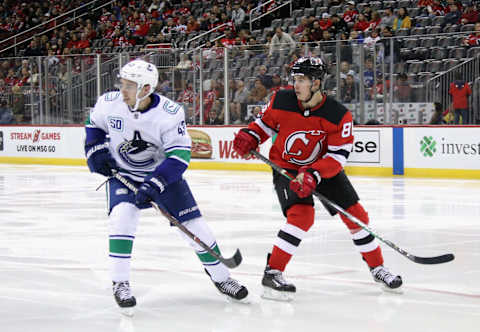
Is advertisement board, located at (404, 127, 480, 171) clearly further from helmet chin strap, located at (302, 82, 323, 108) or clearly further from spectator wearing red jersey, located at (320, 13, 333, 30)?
helmet chin strap, located at (302, 82, 323, 108)

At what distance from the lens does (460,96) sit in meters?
13.0

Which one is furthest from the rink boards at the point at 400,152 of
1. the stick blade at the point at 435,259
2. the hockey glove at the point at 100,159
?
the hockey glove at the point at 100,159

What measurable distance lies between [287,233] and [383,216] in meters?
4.01

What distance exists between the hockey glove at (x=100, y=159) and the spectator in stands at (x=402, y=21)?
11506mm

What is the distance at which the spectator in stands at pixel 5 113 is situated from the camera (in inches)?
721

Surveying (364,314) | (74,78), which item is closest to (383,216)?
(364,314)

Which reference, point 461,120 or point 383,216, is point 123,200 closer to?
point 383,216

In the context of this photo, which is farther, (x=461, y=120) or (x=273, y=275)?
(x=461, y=120)

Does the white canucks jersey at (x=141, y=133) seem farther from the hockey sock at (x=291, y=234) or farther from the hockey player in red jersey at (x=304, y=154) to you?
the hockey sock at (x=291, y=234)

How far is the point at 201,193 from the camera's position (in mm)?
11352

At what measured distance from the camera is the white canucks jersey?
4.49 metres

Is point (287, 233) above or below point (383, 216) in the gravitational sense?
above

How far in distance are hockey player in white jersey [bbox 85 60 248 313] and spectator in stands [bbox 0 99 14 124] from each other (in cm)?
1423

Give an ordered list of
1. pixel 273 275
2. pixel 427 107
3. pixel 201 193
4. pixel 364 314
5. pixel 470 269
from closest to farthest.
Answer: pixel 364 314, pixel 273 275, pixel 470 269, pixel 201 193, pixel 427 107
